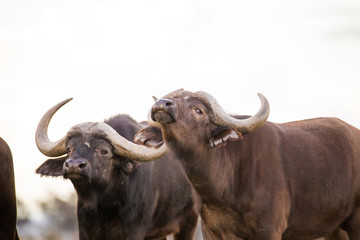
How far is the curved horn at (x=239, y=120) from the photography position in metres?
9.77

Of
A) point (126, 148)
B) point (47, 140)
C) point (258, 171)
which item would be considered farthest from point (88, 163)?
point (258, 171)


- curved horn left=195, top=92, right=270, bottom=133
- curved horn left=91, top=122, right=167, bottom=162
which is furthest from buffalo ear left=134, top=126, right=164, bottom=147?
curved horn left=195, top=92, right=270, bottom=133

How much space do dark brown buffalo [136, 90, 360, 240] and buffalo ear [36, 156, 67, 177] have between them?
164cm

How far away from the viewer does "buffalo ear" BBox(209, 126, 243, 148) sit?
9680mm

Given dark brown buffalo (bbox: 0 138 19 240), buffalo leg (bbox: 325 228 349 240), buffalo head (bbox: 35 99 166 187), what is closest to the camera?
buffalo head (bbox: 35 99 166 187)

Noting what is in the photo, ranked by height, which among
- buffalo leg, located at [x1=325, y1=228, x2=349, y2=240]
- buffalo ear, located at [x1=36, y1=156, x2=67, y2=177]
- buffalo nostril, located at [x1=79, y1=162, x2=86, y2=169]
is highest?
buffalo nostril, located at [x1=79, y1=162, x2=86, y2=169]

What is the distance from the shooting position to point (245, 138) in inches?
402

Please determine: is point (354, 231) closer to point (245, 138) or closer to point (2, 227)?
point (245, 138)

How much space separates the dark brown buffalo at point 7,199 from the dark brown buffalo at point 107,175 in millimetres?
1339

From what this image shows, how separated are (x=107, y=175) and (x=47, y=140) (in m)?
1.26

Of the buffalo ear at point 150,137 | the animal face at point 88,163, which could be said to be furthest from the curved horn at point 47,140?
the buffalo ear at point 150,137

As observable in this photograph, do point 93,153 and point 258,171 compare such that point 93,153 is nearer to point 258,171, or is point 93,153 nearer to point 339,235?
point 258,171

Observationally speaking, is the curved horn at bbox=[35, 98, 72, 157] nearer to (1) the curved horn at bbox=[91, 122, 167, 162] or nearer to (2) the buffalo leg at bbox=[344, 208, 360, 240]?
(1) the curved horn at bbox=[91, 122, 167, 162]

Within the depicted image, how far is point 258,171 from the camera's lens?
32.9ft
